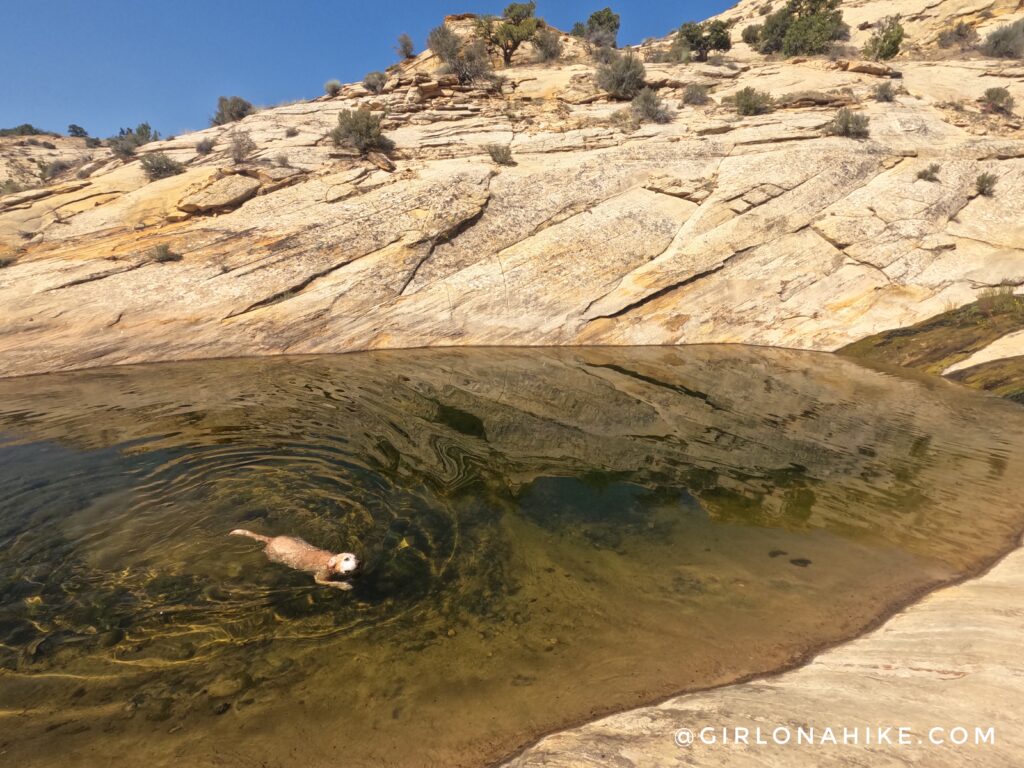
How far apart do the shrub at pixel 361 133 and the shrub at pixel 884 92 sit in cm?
3128

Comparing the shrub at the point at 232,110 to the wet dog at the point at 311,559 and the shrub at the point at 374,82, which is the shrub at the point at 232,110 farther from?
A: the wet dog at the point at 311,559

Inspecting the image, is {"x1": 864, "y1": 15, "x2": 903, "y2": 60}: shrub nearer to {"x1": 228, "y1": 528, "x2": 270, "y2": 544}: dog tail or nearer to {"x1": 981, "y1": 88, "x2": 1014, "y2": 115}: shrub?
{"x1": 981, "y1": 88, "x2": 1014, "y2": 115}: shrub

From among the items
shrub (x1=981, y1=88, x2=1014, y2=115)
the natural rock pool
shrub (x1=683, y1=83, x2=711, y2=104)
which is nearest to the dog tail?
the natural rock pool

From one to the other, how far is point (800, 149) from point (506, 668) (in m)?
31.2

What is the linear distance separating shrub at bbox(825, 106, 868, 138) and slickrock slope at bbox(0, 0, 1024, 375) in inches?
28.1

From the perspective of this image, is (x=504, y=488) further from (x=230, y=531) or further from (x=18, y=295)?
(x=18, y=295)

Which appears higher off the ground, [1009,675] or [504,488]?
[504,488]

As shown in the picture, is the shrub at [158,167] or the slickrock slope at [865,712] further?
the shrub at [158,167]

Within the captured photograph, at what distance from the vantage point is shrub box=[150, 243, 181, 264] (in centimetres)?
1980

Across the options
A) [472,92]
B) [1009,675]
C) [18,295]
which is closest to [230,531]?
[1009,675]

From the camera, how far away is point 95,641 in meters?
4.80

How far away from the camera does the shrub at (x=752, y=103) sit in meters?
29.7

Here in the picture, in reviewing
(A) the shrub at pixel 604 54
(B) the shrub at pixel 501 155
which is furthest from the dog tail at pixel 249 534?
(A) the shrub at pixel 604 54

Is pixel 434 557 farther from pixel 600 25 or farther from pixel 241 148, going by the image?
pixel 600 25
